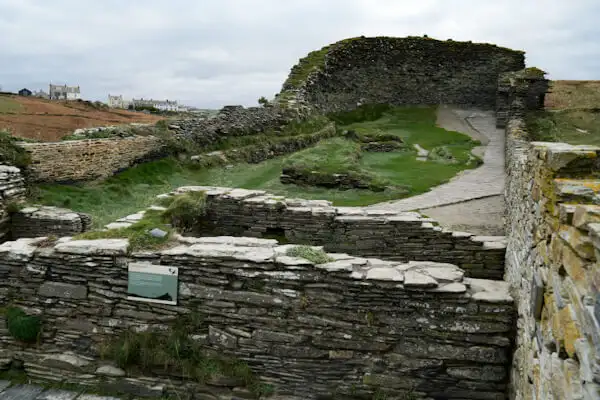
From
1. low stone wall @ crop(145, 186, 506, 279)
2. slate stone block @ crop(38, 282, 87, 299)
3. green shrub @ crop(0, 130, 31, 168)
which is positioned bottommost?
slate stone block @ crop(38, 282, 87, 299)

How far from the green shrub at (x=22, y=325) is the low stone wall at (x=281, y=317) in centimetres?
9

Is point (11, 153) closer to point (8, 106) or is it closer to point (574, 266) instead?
point (8, 106)

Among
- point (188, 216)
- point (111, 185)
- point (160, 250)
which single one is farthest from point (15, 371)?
point (111, 185)

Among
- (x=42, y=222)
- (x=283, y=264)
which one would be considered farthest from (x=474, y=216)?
(x=42, y=222)

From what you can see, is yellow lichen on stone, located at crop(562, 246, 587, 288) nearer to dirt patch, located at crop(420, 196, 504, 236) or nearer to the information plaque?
the information plaque

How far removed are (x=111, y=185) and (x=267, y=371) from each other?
8260mm

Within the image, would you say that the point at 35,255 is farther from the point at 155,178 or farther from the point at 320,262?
the point at 155,178

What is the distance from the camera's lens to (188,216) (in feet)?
26.0

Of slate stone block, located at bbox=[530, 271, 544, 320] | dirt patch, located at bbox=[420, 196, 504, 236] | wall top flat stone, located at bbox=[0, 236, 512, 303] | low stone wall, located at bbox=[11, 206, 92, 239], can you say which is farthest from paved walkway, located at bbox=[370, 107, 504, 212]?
slate stone block, located at bbox=[530, 271, 544, 320]

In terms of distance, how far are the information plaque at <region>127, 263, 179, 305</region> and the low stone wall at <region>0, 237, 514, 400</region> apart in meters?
0.08

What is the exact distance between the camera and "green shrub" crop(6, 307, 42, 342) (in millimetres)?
5809

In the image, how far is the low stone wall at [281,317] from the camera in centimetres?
487

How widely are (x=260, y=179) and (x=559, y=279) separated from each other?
11248 mm

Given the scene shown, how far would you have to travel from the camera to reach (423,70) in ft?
89.9
